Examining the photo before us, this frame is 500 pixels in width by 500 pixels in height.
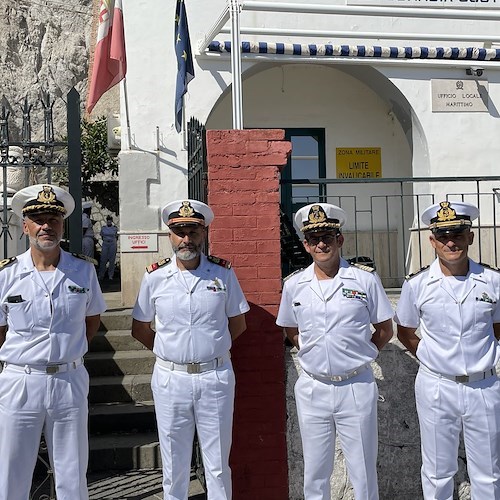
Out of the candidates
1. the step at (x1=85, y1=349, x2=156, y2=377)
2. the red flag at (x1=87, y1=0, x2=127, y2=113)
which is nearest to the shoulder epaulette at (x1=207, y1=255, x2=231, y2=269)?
the step at (x1=85, y1=349, x2=156, y2=377)

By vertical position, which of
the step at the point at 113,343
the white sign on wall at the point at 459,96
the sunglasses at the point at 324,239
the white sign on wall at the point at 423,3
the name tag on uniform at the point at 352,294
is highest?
the white sign on wall at the point at 423,3

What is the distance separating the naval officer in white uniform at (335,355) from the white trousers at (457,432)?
313 millimetres

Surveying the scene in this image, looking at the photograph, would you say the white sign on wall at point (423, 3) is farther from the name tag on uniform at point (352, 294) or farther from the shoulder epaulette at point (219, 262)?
the name tag on uniform at point (352, 294)

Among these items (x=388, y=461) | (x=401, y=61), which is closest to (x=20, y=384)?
(x=388, y=461)

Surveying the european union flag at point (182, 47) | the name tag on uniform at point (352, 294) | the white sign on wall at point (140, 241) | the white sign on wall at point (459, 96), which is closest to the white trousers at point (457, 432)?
the name tag on uniform at point (352, 294)

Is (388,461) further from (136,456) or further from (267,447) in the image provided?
(136,456)

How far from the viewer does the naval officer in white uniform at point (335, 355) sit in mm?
3521

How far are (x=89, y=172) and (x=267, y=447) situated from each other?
13783 mm

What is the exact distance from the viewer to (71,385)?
11.2ft

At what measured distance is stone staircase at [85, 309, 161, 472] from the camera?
5031 mm

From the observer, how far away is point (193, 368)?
11.7 ft

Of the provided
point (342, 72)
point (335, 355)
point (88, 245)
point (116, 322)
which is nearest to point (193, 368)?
point (335, 355)

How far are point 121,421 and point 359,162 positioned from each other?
612 cm

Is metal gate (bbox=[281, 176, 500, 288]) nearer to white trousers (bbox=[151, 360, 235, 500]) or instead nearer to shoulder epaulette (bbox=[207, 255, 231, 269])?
shoulder epaulette (bbox=[207, 255, 231, 269])
